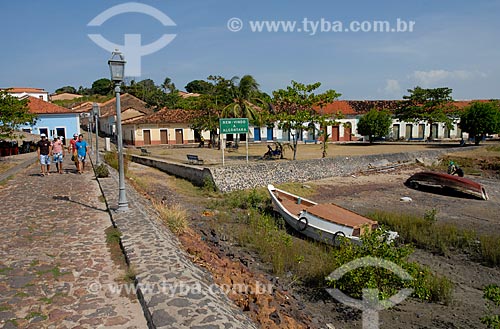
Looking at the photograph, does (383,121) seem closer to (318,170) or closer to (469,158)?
(469,158)

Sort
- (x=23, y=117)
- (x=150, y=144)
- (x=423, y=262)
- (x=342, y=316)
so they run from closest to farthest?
(x=342, y=316) < (x=423, y=262) < (x=23, y=117) < (x=150, y=144)

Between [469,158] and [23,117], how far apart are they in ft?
95.4

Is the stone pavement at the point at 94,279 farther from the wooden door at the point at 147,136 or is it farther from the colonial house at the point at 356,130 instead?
the colonial house at the point at 356,130

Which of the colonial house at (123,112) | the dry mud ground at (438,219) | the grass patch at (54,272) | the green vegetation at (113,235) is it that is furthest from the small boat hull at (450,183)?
the colonial house at (123,112)

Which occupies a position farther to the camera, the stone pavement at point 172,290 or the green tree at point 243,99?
the green tree at point 243,99

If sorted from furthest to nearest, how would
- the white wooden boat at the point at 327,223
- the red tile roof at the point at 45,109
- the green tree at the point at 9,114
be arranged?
1. the red tile roof at the point at 45,109
2. the green tree at the point at 9,114
3. the white wooden boat at the point at 327,223

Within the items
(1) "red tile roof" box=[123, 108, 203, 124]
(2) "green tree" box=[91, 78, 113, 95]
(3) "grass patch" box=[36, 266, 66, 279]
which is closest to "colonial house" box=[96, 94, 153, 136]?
(1) "red tile roof" box=[123, 108, 203, 124]

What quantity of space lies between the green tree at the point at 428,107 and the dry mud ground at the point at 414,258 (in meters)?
25.7

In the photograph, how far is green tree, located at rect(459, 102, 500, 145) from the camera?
111ft

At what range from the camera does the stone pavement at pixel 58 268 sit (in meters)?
4.12

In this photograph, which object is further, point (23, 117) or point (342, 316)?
point (23, 117)

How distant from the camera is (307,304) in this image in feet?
23.9

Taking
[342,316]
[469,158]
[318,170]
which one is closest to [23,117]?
[318,170]

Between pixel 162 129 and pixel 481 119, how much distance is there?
104ft
